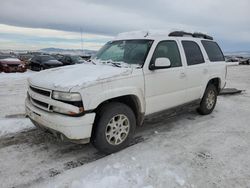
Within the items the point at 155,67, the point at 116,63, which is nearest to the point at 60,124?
the point at 116,63

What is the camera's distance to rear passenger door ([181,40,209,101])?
5.22m

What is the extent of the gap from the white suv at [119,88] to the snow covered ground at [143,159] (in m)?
0.42

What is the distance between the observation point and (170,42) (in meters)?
4.91

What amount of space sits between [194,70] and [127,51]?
1.65 metres

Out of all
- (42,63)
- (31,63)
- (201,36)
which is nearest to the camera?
(201,36)

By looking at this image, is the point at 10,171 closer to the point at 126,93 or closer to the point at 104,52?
the point at 126,93

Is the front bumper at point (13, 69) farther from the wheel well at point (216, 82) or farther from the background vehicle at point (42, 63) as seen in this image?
the wheel well at point (216, 82)

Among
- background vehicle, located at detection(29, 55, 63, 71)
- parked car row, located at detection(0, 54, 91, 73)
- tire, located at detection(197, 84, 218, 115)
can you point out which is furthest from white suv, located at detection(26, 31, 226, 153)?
Result: background vehicle, located at detection(29, 55, 63, 71)

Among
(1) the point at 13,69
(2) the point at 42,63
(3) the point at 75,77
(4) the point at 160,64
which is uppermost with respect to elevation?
(4) the point at 160,64

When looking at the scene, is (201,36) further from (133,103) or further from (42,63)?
(42,63)

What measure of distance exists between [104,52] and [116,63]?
93 cm

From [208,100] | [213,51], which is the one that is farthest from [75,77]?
[213,51]

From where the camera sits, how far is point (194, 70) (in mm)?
5316

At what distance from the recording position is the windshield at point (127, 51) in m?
4.41
